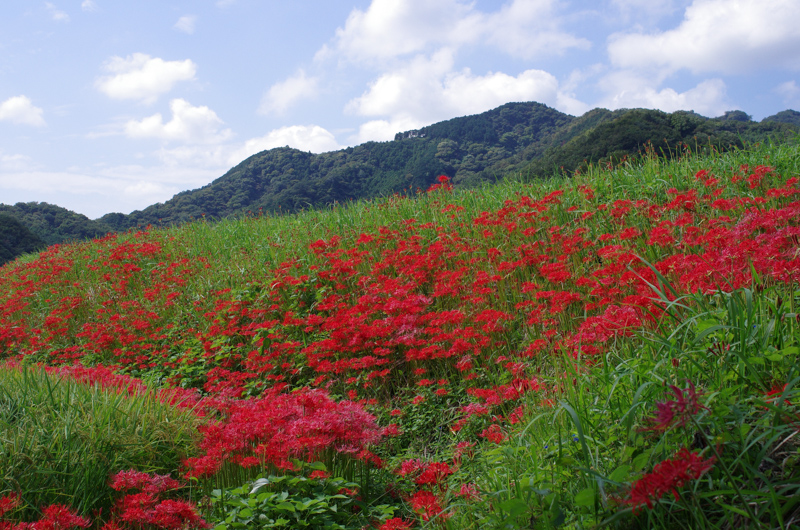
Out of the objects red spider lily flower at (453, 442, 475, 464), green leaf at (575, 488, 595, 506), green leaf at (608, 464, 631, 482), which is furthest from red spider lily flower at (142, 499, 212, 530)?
green leaf at (608, 464, 631, 482)

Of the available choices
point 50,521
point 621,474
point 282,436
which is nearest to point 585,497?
point 621,474

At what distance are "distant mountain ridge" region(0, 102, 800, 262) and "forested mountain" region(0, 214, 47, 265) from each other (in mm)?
1227

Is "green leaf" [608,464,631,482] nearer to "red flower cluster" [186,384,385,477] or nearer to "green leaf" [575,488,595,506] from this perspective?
"green leaf" [575,488,595,506]

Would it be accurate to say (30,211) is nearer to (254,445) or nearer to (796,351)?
(254,445)

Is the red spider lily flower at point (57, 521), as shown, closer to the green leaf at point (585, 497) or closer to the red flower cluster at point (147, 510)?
the red flower cluster at point (147, 510)

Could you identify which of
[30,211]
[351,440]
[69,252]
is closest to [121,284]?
[69,252]

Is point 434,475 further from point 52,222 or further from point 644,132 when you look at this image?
point 52,222

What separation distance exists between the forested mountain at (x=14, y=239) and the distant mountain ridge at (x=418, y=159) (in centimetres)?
123

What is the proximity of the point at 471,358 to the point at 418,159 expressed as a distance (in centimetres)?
2748

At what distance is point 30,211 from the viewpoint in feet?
79.7

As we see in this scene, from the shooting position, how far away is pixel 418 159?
1184 inches

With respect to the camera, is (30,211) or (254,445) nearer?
(254,445)

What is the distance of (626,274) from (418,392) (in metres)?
1.77

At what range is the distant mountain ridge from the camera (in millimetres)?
15828
